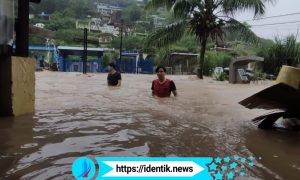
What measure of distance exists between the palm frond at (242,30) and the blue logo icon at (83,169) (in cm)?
1683

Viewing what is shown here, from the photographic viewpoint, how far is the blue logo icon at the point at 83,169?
2.50 metres

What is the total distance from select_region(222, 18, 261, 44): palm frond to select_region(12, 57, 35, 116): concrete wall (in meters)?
14.6

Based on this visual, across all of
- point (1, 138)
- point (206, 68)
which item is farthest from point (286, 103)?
point (206, 68)

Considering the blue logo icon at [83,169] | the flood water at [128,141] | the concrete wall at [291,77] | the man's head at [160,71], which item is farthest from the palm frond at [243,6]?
the blue logo icon at [83,169]

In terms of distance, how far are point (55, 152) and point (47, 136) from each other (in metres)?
0.74

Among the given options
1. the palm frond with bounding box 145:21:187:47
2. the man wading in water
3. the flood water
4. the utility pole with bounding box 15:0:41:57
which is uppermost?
the palm frond with bounding box 145:21:187:47

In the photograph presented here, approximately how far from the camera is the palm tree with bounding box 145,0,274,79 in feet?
58.6

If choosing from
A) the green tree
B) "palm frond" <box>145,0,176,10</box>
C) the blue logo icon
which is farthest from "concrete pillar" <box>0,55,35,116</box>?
the green tree

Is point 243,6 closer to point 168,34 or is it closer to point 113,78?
point 168,34

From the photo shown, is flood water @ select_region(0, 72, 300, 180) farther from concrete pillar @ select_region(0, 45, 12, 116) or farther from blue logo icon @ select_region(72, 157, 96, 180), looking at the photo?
concrete pillar @ select_region(0, 45, 12, 116)

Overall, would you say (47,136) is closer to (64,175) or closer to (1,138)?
(1,138)

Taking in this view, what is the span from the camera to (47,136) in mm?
3822

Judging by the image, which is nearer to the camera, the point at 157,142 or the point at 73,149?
the point at 73,149

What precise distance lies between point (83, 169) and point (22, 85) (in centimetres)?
323
